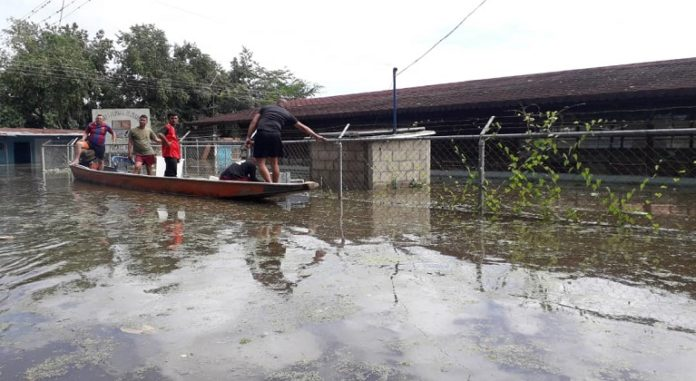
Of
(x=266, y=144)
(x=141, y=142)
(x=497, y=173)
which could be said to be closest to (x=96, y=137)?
(x=141, y=142)

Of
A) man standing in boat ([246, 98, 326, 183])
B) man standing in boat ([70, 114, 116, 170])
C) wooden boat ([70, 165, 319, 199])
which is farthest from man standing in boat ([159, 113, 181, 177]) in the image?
man standing in boat ([70, 114, 116, 170])

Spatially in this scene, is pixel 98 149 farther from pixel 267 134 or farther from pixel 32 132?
pixel 32 132

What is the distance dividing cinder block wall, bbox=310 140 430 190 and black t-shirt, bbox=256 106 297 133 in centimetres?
287

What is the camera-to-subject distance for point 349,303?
318cm

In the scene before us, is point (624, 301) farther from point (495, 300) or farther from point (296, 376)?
point (296, 376)

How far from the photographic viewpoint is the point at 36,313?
3037 mm

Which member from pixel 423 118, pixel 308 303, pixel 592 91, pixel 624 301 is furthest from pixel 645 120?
pixel 308 303

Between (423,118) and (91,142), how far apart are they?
10.2m

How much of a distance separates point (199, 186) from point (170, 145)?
6.14 feet

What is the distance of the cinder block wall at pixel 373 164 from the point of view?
10820mm

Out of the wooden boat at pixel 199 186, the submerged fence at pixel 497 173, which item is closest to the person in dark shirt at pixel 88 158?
the wooden boat at pixel 199 186

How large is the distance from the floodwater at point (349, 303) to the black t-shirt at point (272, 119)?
261cm

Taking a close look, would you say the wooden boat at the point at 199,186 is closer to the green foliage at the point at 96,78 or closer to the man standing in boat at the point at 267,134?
the man standing in boat at the point at 267,134

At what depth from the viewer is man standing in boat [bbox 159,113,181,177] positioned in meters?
10.2
